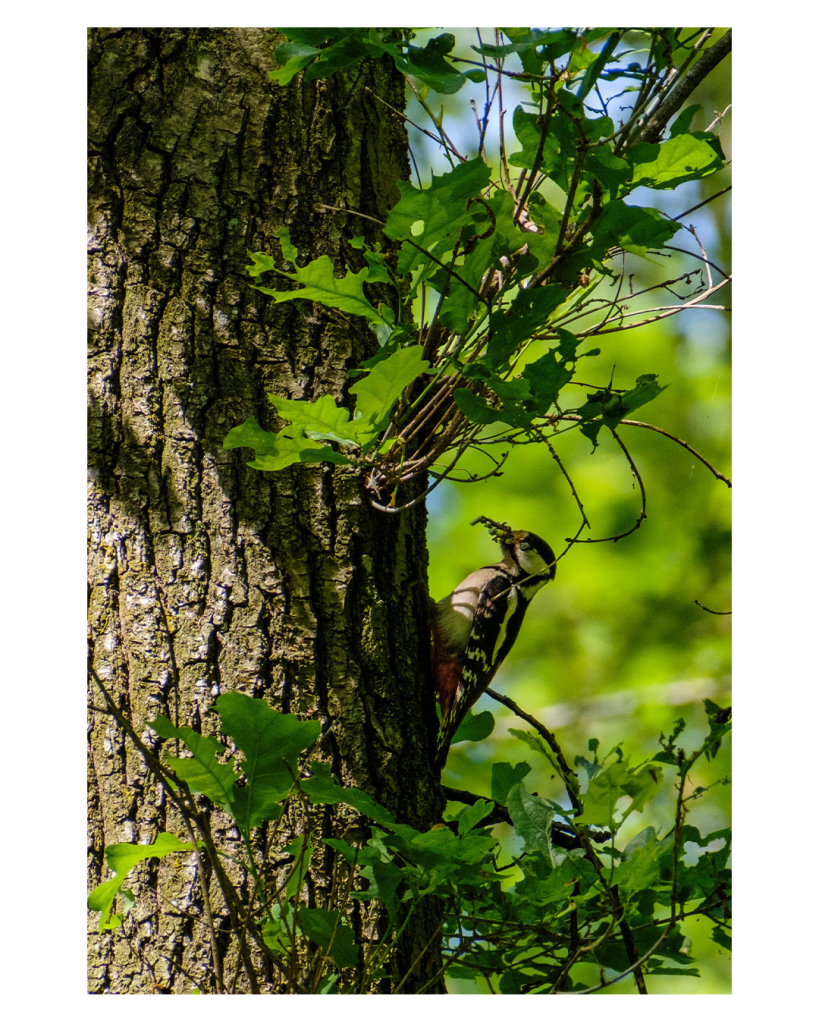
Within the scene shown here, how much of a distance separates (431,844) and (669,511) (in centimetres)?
293

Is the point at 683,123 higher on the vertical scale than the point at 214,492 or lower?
higher

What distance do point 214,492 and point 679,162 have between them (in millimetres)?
794

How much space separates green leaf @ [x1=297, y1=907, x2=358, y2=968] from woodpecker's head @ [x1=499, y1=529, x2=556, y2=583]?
4.11ft

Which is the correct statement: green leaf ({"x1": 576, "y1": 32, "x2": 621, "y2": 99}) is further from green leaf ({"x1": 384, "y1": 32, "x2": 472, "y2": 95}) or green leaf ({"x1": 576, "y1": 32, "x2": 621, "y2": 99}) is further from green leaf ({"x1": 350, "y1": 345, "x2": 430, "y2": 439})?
green leaf ({"x1": 350, "y1": 345, "x2": 430, "y2": 439})

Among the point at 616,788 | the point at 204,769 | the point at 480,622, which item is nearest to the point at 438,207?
the point at 204,769

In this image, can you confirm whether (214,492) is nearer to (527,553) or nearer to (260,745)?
(260,745)

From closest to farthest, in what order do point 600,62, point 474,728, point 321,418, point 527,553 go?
point 600,62 → point 321,418 → point 474,728 → point 527,553

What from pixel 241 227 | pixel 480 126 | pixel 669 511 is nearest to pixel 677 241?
pixel 480 126

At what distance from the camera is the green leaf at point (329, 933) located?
Result: 3.36 feet

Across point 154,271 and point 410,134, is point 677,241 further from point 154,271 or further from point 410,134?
point 154,271

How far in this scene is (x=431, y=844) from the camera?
0.96 m

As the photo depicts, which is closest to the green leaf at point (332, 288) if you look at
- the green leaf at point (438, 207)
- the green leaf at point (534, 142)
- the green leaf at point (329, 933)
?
the green leaf at point (438, 207)

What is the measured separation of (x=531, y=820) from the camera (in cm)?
114

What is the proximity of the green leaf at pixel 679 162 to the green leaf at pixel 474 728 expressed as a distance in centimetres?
98
